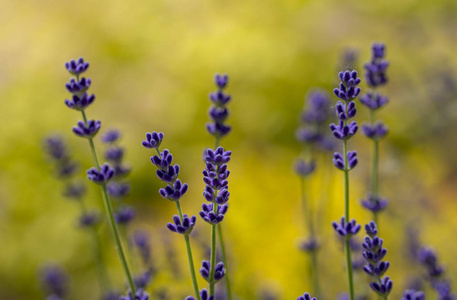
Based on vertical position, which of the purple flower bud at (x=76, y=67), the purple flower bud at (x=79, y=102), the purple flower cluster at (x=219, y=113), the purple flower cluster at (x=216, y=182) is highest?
the purple flower bud at (x=76, y=67)

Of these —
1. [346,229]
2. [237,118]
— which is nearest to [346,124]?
[346,229]

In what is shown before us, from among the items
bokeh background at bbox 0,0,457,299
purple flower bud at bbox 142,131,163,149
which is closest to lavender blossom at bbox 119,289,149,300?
purple flower bud at bbox 142,131,163,149

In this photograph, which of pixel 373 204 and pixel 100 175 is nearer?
pixel 100 175

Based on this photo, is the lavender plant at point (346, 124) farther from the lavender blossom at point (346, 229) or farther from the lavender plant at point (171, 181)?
the lavender plant at point (171, 181)

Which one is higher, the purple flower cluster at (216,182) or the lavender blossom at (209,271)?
the purple flower cluster at (216,182)

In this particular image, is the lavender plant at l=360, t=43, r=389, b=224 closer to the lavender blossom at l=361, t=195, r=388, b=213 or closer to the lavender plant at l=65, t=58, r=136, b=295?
the lavender blossom at l=361, t=195, r=388, b=213

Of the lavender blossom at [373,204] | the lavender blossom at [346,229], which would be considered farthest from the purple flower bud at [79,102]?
the lavender blossom at [373,204]

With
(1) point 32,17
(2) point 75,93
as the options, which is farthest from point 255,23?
(2) point 75,93

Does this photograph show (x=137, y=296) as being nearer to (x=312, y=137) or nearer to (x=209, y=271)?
(x=209, y=271)
